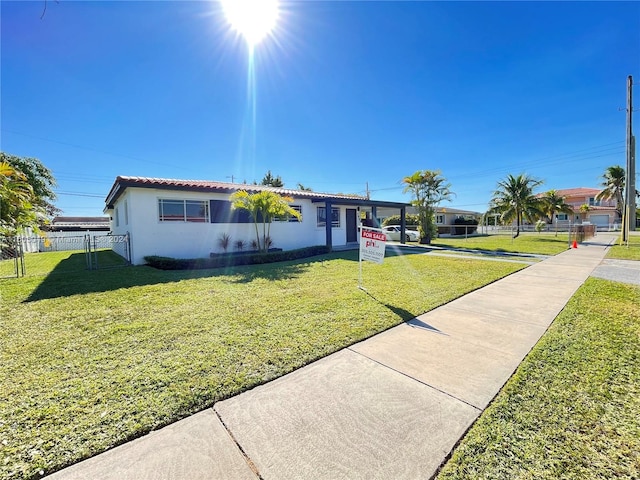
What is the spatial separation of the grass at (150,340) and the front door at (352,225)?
32.9ft

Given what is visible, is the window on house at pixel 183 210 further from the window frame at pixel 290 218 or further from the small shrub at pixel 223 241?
the window frame at pixel 290 218

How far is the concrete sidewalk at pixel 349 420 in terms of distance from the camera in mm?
1769

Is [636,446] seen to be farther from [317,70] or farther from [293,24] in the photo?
[317,70]

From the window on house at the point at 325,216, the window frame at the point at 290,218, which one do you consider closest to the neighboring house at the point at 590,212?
the window on house at the point at 325,216

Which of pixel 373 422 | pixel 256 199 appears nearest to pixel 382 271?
pixel 256 199

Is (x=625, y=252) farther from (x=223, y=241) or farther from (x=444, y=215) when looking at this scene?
(x=444, y=215)

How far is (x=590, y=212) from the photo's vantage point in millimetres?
42250

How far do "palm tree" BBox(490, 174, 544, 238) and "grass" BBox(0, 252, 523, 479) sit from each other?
22073 mm

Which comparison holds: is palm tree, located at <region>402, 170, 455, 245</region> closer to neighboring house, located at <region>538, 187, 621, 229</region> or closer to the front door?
the front door

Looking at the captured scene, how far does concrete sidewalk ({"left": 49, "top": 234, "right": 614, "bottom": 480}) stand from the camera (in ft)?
5.80

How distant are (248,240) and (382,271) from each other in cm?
698

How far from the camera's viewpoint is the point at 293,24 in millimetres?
8023

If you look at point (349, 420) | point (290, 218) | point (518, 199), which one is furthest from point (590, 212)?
point (349, 420)

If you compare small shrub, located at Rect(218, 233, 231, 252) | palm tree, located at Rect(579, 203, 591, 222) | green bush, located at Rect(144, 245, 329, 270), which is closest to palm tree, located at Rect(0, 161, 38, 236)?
green bush, located at Rect(144, 245, 329, 270)
